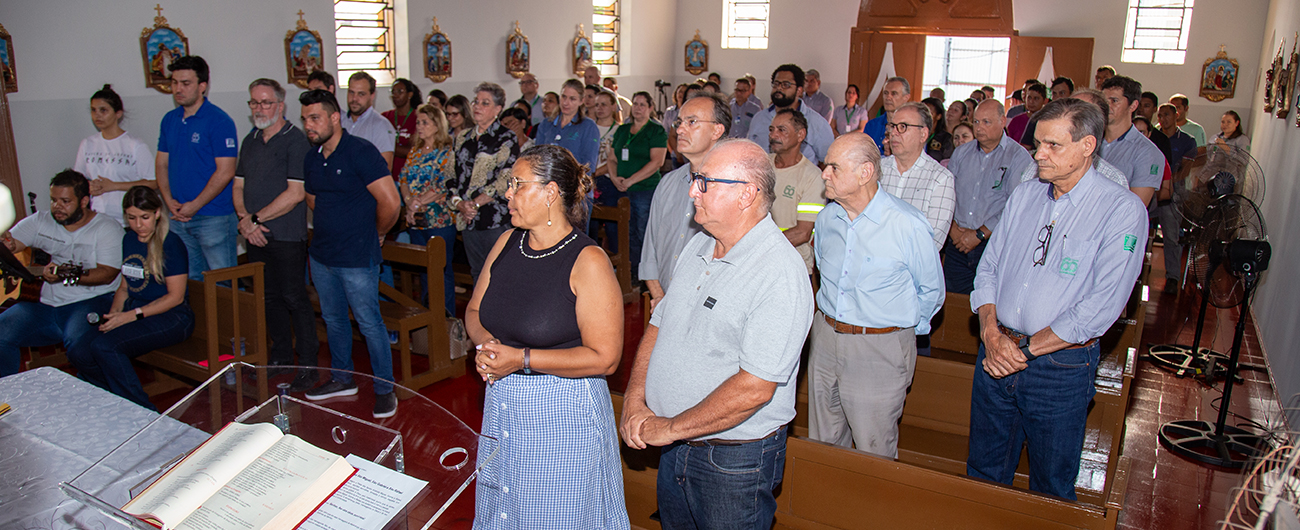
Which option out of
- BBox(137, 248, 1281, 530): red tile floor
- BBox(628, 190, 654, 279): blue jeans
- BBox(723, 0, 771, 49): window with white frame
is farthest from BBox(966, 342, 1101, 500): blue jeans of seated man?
BBox(723, 0, 771, 49): window with white frame

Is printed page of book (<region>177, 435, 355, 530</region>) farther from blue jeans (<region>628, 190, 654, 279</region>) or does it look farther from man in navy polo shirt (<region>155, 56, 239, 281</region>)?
blue jeans (<region>628, 190, 654, 279</region>)

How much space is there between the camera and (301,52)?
8422mm

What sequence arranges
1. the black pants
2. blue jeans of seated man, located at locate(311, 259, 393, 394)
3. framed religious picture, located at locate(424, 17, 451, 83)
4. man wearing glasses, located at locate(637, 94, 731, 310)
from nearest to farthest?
man wearing glasses, located at locate(637, 94, 731, 310)
blue jeans of seated man, located at locate(311, 259, 393, 394)
the black pants
framed religious picture, located at locate(424, 17, 451, 83)

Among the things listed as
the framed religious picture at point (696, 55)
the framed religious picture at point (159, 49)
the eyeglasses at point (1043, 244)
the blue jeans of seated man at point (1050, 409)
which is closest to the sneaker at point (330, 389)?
the blue jeans of seated man at point (1050, 409)

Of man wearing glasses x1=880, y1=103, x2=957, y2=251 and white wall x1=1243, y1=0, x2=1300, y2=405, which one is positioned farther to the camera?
white wall x1=1243, y1=0, x2=1300, y2=405

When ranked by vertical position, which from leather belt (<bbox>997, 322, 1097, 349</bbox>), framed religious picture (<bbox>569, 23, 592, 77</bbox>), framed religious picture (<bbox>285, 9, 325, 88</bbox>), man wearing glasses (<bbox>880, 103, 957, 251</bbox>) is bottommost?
leather belt (<bbox>997, 322, 1097, 349</bbox>)

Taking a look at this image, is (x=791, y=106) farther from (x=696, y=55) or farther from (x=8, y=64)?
(x=696, y=55)

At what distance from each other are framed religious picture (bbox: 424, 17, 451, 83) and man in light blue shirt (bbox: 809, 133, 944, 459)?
8.31 metres

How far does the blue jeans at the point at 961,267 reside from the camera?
15.7ft

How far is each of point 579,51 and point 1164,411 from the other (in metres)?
10.4

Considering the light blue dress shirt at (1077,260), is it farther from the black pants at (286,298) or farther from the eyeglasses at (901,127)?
the black pants at (286,298)

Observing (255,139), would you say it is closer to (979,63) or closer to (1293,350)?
(1293,350)

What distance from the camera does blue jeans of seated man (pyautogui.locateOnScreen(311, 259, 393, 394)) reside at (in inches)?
171

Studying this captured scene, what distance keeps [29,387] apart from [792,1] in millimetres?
14776
